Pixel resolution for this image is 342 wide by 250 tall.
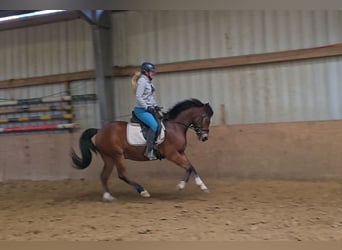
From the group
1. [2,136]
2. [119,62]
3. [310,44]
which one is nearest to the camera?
[310,44]

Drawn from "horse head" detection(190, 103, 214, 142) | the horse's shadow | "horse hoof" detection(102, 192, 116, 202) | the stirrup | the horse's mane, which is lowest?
the horse's shadow

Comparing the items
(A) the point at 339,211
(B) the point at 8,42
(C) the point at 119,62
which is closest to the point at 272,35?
(C) the point at 119,62

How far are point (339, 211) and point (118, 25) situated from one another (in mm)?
5854

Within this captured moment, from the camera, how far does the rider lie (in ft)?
19.7

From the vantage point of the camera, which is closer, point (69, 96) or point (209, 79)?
point (209, 79)

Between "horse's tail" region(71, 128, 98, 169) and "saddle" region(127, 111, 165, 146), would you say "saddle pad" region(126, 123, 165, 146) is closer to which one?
"saddle" region(127, 111, 165, 146)

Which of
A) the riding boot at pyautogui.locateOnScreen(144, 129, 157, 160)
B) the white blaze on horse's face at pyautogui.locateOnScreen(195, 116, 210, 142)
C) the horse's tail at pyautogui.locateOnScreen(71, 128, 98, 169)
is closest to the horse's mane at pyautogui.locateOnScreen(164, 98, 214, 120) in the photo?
the white blaze on horse's face at pyautogui.locateOnScreen(195, 116, 210, 142)

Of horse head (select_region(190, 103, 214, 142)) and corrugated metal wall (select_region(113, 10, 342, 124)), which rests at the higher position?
corrugated metal wall (select_region(113, 10, 342, 124))

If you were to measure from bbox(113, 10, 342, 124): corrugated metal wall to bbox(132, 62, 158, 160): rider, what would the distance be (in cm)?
209

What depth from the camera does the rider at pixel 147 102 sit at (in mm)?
6000

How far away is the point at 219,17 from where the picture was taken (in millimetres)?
8086

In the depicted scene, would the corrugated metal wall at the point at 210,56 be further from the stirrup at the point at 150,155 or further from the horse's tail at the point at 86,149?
the horse's tail at the point at 86,149

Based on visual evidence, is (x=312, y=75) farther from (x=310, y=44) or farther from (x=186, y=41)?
(x=186, y=41)

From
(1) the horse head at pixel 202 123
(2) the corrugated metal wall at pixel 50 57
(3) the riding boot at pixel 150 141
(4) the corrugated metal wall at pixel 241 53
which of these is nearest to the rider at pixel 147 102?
(3) the riding boot at pixel 150 141
